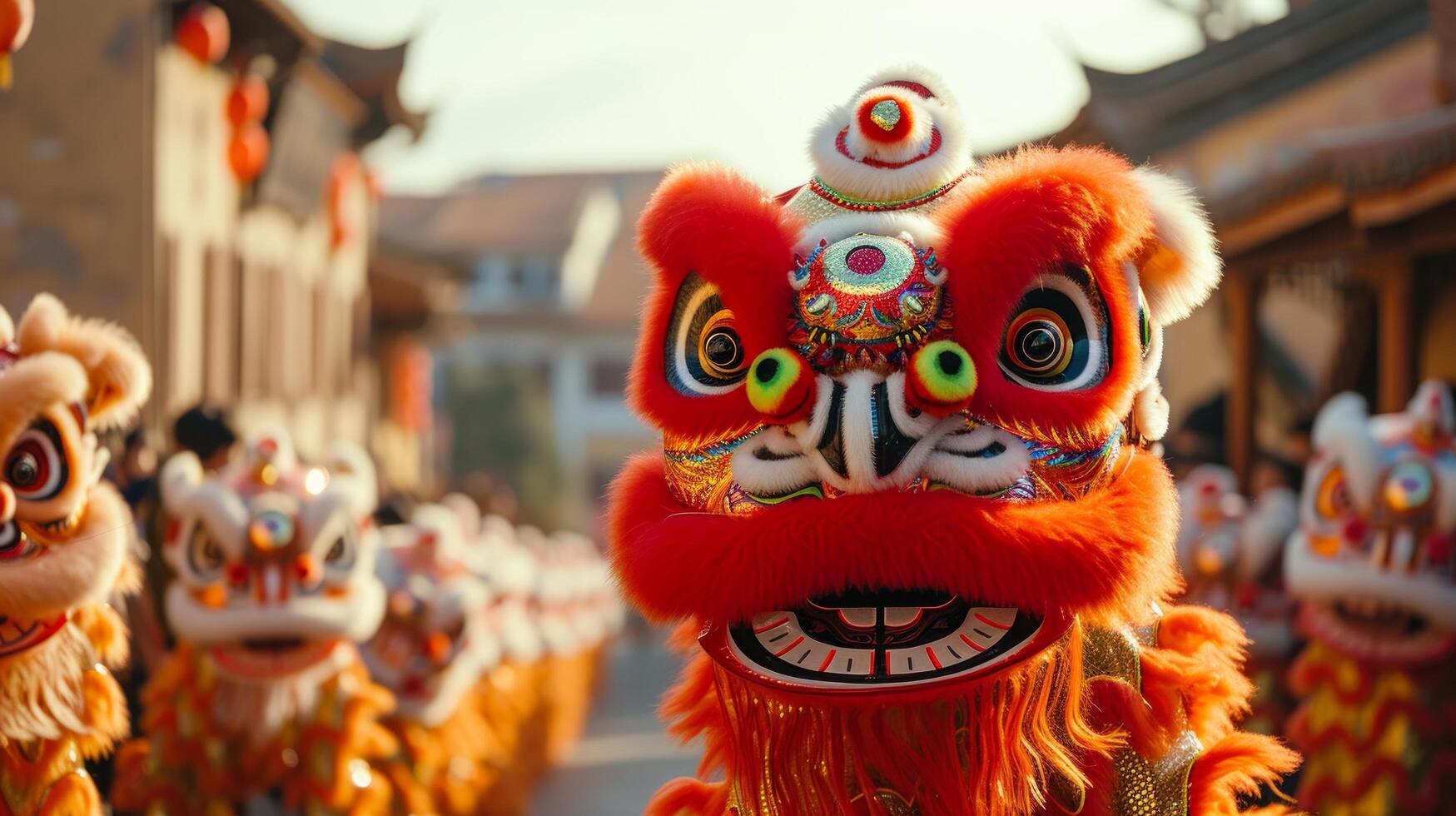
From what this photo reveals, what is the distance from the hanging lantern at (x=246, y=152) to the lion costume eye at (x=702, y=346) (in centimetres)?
1053

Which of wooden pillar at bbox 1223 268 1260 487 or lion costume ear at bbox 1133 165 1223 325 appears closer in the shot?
lion costume ear at bbox 1133 165 1223 325

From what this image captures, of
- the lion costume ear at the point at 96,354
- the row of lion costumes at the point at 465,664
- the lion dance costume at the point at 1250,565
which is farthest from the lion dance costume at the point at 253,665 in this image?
the lion dance costume at the point at 1250,565

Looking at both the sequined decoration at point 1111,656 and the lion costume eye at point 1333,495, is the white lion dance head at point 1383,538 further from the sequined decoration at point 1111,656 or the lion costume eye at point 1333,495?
the sequined decoration at point 1111,656

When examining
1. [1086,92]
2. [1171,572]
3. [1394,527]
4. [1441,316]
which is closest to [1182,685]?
[1171,572]

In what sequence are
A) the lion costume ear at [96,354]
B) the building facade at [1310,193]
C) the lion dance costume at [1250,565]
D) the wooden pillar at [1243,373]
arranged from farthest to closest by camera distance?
the wooden pillar at [1243,373]
the building facade at [1310,193]
the lion dance costume at [1250,565]
the lion costume ear at [96,354]

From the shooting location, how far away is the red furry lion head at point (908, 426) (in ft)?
9.45

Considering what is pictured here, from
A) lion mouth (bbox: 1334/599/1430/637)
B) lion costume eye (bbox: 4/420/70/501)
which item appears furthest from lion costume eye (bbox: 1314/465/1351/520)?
lion costume eye (bbox: 4/420/70/501)

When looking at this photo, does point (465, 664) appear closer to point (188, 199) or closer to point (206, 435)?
point (206, 435)

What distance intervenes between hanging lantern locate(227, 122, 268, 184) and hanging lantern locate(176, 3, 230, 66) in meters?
1.35

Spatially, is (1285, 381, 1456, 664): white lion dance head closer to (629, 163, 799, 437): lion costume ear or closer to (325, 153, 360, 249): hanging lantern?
(629, 163, 799, 437): lion costume ear

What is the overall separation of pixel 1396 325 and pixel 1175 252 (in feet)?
21.4

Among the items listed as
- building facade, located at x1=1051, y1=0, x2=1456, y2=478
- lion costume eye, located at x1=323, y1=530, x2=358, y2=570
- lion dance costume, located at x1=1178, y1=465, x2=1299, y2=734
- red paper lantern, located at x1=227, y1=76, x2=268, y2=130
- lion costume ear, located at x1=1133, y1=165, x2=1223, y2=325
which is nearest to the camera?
lion costume ear, located at x1=1133, y1=165, x2=1223, y2=325

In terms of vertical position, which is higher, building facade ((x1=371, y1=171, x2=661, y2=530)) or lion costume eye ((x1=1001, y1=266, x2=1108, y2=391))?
lion costume eye ((x1=1001, y1=266, x2=1108, y2=391))

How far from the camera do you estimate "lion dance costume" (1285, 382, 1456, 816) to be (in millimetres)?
5844
